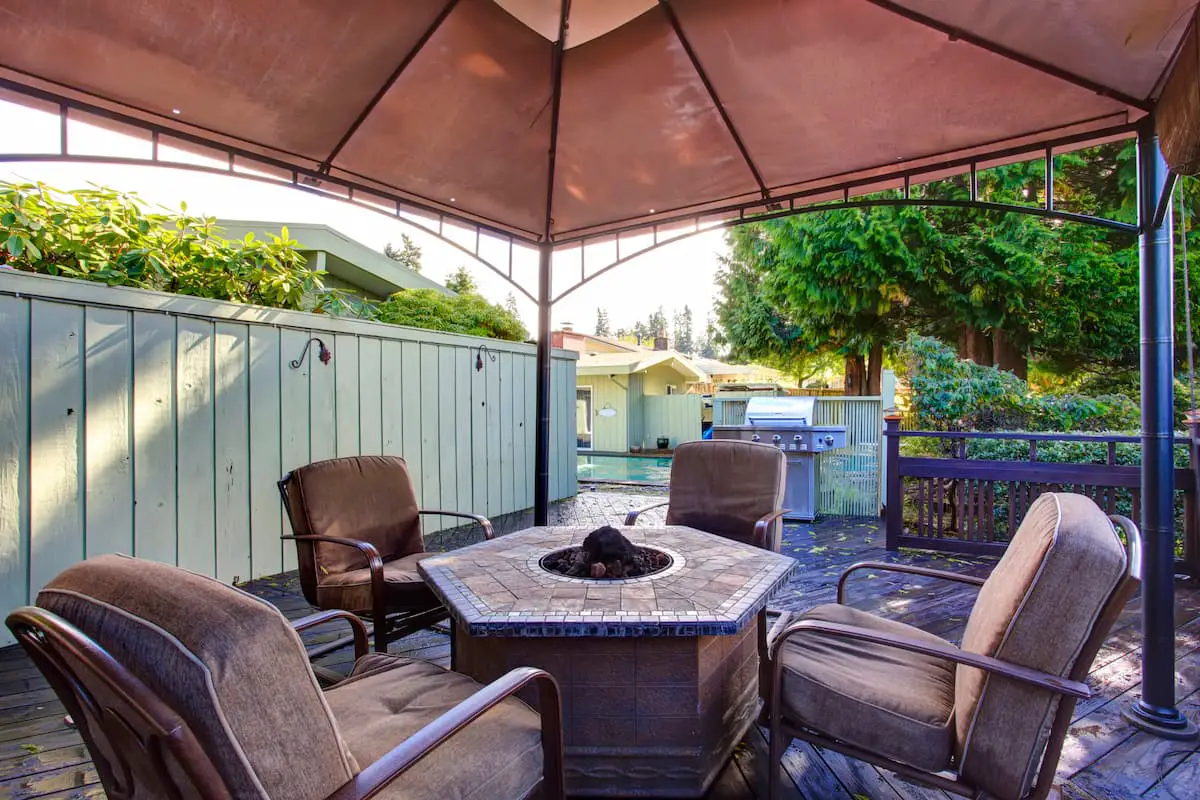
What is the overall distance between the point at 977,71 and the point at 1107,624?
6.96 ft

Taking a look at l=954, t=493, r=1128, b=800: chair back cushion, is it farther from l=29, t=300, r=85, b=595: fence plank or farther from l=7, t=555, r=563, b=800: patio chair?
l=29, t=300, r=85, b=595: fence plank

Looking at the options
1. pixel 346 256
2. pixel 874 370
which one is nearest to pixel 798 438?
pixel 346 256

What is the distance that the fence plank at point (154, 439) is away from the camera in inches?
134

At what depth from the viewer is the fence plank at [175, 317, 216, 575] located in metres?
3.62

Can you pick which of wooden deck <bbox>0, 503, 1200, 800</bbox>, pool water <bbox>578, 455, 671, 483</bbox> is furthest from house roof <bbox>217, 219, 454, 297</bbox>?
wooden deck <bbox>0, 503, 1200, 800</bbox>

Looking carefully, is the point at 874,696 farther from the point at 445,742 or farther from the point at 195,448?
the point at 195,448

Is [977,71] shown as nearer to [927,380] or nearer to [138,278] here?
[927,380]

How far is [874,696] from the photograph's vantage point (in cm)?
154

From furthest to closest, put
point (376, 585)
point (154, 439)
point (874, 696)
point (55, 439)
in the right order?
point (154, 439), point (55, 439), point (376, 585), point (874, 696)

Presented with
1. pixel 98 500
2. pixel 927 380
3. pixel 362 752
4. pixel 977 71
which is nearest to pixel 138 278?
pixel 98 500

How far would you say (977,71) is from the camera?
90.6 inches

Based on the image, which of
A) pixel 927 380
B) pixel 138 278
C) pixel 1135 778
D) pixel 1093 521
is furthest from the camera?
pixel 927 380

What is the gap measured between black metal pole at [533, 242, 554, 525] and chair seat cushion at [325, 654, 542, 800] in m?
2.16

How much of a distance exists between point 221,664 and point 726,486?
9.06 ft
